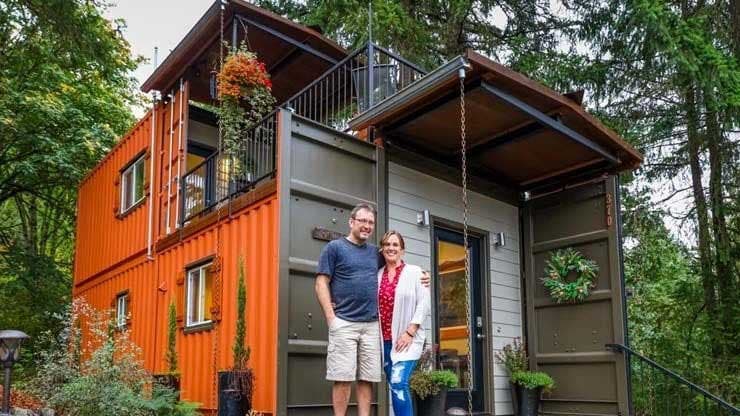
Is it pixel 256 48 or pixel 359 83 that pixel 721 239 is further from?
pixel 256 48

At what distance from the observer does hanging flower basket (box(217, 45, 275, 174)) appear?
19.9ft

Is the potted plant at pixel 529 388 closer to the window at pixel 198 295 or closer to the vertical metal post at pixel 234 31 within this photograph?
the window at pixel 198 295

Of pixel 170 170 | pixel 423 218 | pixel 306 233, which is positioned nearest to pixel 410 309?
pixel 306 233

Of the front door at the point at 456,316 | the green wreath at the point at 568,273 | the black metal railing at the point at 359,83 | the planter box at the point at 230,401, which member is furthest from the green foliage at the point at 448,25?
the planter box at the point at 230,401

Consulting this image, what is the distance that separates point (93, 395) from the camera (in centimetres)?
495

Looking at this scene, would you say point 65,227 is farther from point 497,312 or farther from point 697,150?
point 697,150

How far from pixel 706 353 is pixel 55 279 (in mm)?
12207

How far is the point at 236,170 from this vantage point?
19.6ft

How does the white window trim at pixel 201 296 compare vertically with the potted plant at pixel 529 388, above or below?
above

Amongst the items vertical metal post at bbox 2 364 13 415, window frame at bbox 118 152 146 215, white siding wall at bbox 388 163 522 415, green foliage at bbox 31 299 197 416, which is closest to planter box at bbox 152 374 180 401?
green foliage at bbox 31 299 197 416

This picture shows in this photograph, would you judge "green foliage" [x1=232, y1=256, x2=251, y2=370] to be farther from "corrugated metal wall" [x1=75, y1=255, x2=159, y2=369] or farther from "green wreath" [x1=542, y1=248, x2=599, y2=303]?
"green wreath" [x1=542, y1=248, x2=599, y2=303]

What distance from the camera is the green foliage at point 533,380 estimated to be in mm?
6332

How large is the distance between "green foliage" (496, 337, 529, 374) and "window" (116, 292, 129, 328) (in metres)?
4.77

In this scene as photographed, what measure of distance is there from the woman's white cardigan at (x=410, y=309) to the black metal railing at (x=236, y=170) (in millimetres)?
1651
